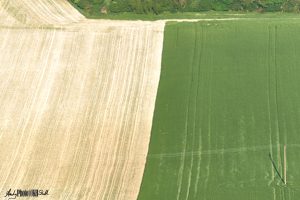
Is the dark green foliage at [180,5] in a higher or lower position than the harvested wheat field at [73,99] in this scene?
higher

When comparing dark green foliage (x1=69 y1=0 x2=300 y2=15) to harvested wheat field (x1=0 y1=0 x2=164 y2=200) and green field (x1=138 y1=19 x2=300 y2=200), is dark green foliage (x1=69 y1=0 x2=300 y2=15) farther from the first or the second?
green field (x1=138 y1=19 x2=300 y2=200)

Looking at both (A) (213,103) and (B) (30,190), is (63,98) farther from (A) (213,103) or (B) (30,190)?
(A) (213,103)

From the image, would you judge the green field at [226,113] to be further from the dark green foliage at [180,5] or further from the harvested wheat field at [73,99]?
the dark green foliage at [180,5]

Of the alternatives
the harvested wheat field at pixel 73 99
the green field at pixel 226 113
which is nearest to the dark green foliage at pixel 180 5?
the harvested wheat field at pixel 73 99

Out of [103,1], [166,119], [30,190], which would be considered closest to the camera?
[30,190]

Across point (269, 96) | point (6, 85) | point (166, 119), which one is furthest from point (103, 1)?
point (269, 96)

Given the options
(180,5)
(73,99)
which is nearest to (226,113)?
(73,99)

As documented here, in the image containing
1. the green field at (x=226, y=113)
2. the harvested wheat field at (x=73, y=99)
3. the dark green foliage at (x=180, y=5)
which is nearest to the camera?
the green field at (x=226, y=113)

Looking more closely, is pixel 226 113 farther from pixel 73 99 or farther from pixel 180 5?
pixel 180 5
